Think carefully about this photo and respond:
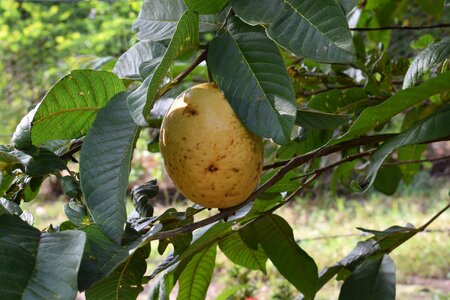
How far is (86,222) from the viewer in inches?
27.5

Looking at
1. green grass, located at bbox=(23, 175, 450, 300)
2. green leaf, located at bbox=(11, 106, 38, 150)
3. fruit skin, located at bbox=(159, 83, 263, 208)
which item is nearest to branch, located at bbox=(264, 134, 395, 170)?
fruit skin, located at bbox=(159, 83, 263, 208)

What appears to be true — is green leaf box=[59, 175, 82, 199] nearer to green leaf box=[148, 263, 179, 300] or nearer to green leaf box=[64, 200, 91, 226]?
green leaf box=[64, 200, 91, 226]

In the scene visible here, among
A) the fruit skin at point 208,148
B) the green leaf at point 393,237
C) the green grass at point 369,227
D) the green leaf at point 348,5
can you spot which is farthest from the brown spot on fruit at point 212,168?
the green grass at point 369,227

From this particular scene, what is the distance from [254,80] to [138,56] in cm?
21

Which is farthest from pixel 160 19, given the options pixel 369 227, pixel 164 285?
pixel 369 227

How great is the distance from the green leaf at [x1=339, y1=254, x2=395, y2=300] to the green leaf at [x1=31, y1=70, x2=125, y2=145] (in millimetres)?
473

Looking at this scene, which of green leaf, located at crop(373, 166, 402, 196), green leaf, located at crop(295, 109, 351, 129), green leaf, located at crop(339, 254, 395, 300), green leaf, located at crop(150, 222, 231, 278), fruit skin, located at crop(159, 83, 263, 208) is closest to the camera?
fruit skin, located at crop(159, 83, 263, 208)

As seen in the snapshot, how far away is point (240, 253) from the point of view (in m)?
1.14

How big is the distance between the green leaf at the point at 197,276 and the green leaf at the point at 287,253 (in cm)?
8

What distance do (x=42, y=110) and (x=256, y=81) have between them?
0.20 m

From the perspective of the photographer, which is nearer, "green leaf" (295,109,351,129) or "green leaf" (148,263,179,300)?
"green leaf" (295,109,351,129)

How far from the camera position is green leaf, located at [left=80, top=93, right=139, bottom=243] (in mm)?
Answer: 599

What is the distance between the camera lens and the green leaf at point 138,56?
0.78 m

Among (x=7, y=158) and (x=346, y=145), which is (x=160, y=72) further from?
(x=346, y=145)
